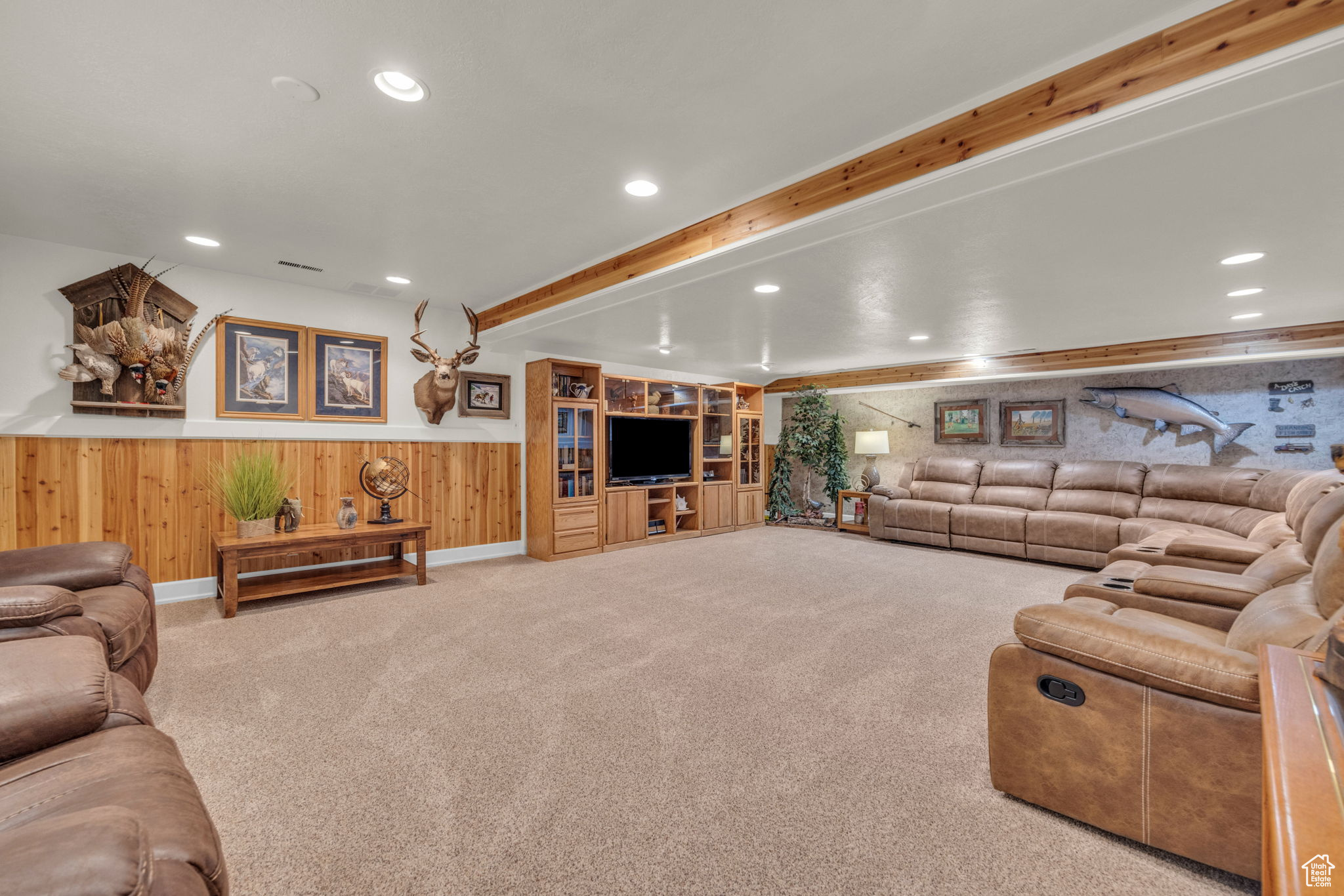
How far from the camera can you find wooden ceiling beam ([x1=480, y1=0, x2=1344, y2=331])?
1.48 metres

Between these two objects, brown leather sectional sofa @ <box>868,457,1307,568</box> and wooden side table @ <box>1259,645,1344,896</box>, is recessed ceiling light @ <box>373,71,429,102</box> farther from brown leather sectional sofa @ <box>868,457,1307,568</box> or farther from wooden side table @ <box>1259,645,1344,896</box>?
brown leather sectional sofa @ <box>868,457,1307,568</box>

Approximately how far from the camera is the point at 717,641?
3189 mm

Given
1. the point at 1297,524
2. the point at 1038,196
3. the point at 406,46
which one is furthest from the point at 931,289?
the point at 406,46

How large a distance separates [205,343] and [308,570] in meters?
1.85

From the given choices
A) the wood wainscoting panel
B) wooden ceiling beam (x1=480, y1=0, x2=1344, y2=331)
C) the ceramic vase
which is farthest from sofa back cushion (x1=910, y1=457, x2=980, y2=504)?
the ceramic vase

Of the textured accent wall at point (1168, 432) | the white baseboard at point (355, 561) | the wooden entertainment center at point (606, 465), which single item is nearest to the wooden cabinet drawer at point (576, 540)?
the wooden entertainment center at point (606, 465)

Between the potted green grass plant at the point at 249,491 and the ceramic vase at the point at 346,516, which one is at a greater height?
the potted green grass plant at the point at 249,491

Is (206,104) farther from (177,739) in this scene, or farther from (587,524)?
(587,524)

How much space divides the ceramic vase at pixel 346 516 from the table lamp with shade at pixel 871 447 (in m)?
5.90

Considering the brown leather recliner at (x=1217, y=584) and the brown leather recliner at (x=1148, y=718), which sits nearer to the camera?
the brown leather recliner at (x=1148, y=718)

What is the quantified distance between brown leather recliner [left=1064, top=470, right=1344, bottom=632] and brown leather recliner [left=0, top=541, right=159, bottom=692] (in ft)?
12.9

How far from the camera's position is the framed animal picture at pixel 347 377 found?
14.9 ft

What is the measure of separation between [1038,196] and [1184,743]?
215 cm

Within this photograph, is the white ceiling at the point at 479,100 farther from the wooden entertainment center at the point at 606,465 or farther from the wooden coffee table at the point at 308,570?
the wooden entertainment center at the point at 606,465
